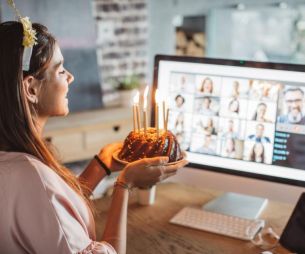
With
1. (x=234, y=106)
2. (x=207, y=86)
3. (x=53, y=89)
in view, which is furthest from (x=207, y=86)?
(x=53, y=89)

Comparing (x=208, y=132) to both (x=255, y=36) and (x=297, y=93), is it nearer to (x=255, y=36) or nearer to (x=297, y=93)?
(x=297, y=93)

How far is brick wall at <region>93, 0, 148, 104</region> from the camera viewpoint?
404 cm

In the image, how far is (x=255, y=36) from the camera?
4770mm

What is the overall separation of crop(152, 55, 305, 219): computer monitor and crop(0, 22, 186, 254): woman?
35cm

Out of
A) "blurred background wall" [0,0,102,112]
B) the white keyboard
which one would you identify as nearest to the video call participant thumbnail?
the white keyboard

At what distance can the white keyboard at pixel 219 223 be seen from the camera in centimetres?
145

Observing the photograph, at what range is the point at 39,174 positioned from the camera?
3.53ft

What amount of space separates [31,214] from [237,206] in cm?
83

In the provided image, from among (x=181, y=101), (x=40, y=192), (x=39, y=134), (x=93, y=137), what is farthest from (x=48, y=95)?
(x=93, y=137)

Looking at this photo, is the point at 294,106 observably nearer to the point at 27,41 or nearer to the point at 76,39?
the point at 27,41

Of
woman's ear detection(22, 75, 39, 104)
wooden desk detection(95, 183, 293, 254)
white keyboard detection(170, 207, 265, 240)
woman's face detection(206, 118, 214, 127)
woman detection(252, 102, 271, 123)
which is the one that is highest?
woman's ear detection(22, 75, 39, 104)

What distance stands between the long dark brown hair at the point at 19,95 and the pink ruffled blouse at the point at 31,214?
2.4 inches

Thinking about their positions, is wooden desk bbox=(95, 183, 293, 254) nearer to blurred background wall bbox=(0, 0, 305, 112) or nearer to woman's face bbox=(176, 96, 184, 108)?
woman's face bbox=(176, 96, 184, 108)

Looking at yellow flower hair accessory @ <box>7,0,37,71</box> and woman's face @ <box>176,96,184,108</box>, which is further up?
yellow flower hair accessory @ <box>7,0,37,71</box>
